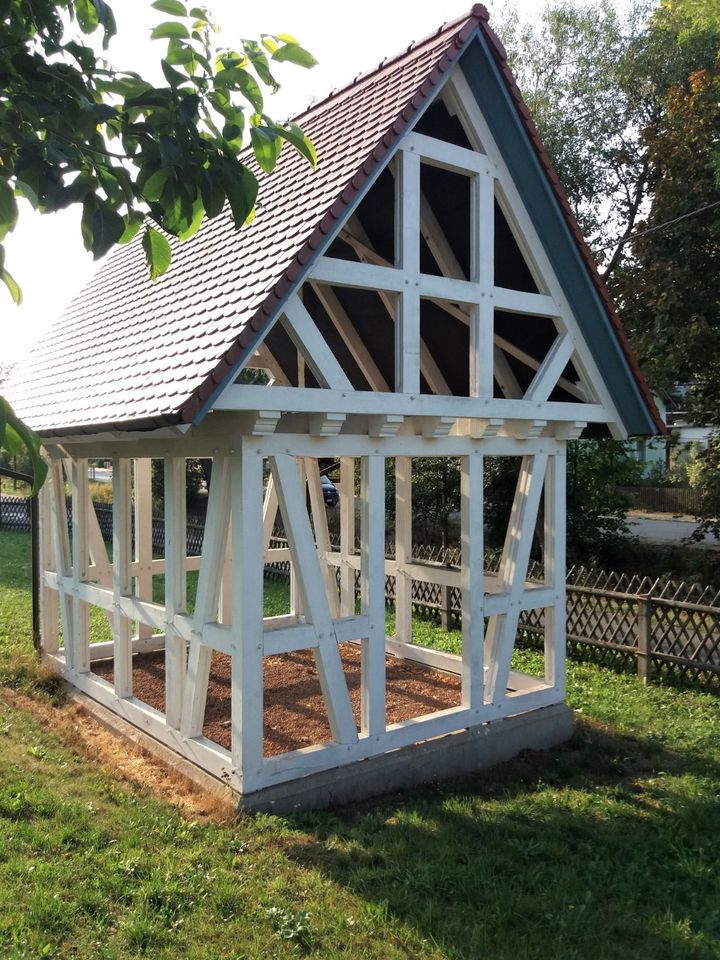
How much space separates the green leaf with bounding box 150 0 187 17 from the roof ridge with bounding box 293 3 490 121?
176 inches

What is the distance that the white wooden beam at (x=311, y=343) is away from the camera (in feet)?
18.2

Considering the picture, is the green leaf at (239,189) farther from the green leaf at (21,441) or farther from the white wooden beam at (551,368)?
the white wooden beam at (551,368)

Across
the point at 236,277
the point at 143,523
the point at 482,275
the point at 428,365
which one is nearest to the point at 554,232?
the point at 482,275

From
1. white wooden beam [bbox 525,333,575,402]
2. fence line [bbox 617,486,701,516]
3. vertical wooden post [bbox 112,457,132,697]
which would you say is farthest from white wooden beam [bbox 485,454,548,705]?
fence line [bbox 617,486,701,516]

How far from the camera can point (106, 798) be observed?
5.82m

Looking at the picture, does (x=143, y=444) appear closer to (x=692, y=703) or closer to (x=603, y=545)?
(x=692, y=703)

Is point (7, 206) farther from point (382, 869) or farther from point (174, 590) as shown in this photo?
point (174, 590)

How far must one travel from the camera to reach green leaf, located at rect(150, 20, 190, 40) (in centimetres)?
225

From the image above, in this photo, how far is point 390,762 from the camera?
626cm

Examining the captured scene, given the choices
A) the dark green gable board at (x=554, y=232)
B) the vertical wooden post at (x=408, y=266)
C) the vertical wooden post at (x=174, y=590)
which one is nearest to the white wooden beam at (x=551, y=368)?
the dark green gable board at (x=554, y=232)

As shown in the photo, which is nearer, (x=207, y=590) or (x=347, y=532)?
(x=207, y=590)

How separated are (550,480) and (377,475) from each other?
83.1 inches

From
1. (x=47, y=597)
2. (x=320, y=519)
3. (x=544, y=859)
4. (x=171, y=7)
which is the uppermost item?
(x=171, y=7)

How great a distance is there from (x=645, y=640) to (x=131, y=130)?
888cm
